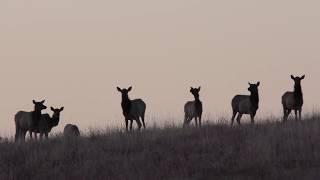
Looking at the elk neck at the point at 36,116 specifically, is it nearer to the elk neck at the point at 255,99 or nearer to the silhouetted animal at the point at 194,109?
the silhouetted animal at the point at 194,109

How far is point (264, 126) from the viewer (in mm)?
24766

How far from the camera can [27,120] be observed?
1243 inches

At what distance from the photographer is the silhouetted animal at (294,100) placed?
30.0 metres

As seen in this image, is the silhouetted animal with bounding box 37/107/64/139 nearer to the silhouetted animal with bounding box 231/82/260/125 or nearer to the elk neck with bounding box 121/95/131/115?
the elk neck with bounding box 121/95/131/115

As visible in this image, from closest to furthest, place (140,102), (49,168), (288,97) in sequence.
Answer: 1. (49,168)
2. (288,97)
3. (140,102)

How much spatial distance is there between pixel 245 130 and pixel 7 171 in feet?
23.8

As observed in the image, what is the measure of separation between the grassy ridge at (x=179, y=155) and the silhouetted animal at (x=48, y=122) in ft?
20.9

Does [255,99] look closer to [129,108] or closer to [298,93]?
[298,93]

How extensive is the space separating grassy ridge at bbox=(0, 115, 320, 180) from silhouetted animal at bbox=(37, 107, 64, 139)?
20.9 ft

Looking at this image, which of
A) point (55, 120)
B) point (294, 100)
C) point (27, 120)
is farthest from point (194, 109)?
point (27, 120)

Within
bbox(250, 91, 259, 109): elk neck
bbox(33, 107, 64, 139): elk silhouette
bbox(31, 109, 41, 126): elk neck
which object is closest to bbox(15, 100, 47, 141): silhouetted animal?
bbox(31, 109, 41, 126): elk neck

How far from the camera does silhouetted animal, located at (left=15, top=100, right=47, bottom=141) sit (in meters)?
31.4

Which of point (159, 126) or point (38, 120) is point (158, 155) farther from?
point (38, 120)

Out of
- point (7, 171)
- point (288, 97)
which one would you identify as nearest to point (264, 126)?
point (288, 97)
